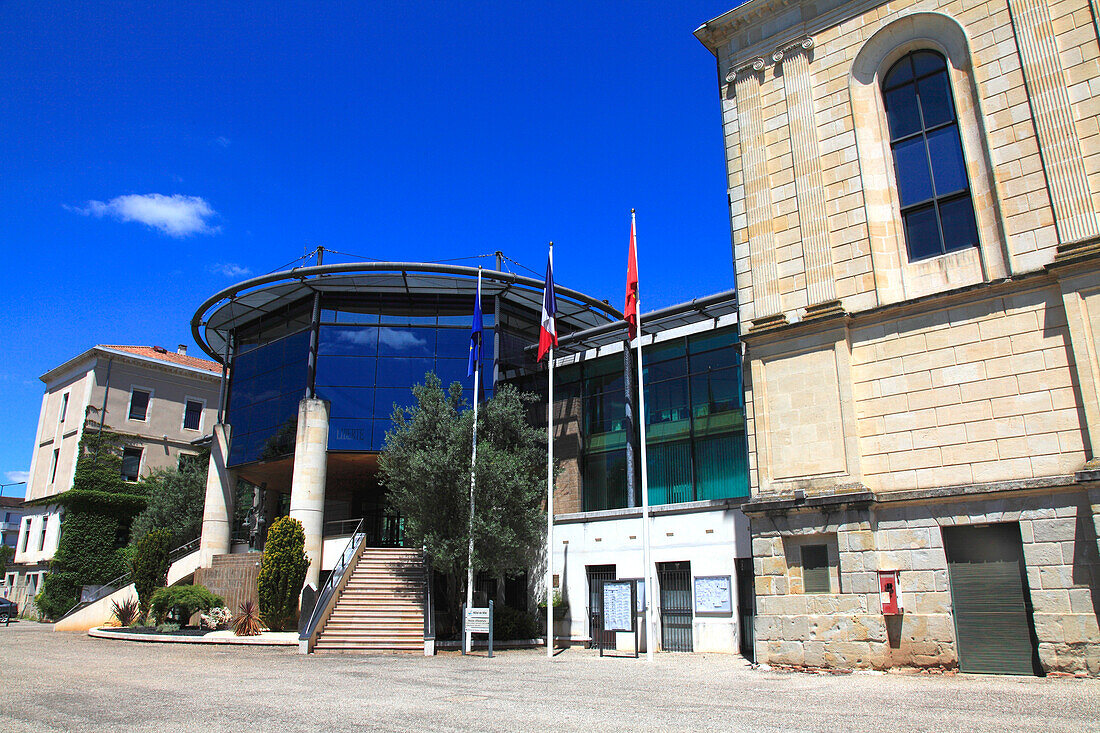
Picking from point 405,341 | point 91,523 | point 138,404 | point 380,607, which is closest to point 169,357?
point 138,404

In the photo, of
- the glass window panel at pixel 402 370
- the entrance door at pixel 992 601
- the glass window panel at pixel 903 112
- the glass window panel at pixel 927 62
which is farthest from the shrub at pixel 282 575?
the glass window panel at pixel 927 62

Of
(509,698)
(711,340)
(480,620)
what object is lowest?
(509,698)

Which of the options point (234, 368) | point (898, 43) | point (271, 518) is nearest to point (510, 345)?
point (234, 368)

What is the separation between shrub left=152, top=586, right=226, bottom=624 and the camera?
27.3 m

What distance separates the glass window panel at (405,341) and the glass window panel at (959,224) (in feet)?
66.5

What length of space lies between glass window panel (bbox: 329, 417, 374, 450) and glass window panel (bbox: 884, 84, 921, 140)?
21546mm

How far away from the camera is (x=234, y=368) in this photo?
34.7 metres

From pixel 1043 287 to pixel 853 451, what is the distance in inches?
190

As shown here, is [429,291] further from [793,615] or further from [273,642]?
[793,615]

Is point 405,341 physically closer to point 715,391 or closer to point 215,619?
point 215,619

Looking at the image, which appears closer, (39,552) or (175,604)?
(175,604)

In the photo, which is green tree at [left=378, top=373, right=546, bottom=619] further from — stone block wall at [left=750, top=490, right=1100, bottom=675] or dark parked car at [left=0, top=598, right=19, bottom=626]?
dark parked car at [left=0, top=598, right=19, bottom=626]

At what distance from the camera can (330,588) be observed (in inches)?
924

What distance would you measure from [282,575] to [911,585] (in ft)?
65.8
